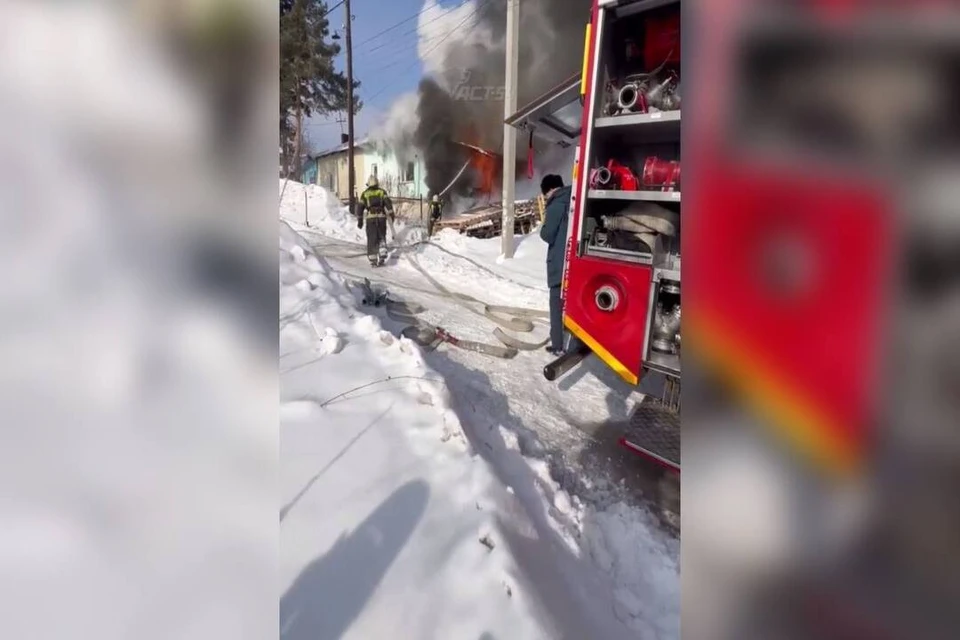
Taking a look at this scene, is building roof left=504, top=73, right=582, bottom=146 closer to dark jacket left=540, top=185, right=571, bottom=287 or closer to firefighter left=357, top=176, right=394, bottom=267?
dark jacket left=540, top=185, right=571, bottom=287

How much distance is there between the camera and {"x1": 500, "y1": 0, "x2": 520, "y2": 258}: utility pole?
10.7m

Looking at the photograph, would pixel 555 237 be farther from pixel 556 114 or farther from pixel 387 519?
pixel 387 519

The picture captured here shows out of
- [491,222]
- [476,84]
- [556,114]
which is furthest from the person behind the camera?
[476,84]

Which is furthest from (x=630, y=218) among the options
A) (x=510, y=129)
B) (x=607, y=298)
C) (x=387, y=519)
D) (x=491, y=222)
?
(x=491, y=222)

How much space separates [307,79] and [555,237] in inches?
1040

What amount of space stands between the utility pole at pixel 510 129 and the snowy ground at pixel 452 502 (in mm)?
6776

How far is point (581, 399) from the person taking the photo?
460cm

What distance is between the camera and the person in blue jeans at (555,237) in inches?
194

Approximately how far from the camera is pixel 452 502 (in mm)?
2461
